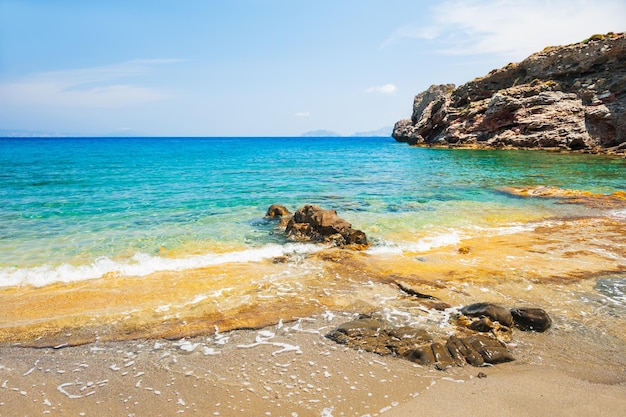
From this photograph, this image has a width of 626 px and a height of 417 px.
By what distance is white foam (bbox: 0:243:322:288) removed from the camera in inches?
360

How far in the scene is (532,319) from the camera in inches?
243

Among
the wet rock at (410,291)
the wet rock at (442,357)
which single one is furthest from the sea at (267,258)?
the wet rock at (442,357)

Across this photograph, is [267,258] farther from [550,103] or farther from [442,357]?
[550,103]

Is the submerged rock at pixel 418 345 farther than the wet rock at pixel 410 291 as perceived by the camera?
No

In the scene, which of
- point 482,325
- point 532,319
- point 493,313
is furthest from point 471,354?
point 532,319

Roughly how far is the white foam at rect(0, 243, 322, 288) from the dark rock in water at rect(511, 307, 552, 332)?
19.4 ft

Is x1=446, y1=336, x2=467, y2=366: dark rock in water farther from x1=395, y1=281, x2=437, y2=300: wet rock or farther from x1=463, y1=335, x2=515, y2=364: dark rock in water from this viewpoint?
x1=395, y1=281, x2=437, y2=300: wet rock

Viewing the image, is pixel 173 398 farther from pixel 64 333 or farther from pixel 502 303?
pixel 502 303

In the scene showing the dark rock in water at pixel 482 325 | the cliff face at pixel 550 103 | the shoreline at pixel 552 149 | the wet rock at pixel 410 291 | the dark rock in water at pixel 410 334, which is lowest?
the wet rock at pixel 410 291

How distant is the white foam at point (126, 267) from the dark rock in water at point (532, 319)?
233 inches

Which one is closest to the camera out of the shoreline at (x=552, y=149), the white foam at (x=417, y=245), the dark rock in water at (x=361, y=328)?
the dark rock in water at (x=361, y=328)

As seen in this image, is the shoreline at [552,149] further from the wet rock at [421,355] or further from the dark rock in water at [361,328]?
the wet rock at [421,355]

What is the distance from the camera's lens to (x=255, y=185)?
25141mm

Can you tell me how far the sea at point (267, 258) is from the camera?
7.09 metres
